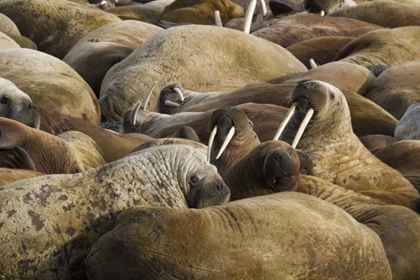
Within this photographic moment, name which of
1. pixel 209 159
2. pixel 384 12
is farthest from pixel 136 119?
pixel 384 12

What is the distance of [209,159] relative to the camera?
728 centimetres

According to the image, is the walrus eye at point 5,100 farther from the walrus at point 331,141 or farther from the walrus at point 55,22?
the walrus at point 55,22

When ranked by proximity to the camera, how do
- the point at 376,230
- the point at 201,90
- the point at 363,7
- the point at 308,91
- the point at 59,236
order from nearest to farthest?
1. the point at 59,236
2. the point at 376,230
3. the point at 308,91
4. the point at 201,90
5. the point at 363,7

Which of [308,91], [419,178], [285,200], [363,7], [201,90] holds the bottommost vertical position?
[363,7]

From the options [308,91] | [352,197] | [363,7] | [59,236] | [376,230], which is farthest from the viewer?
[363,7]

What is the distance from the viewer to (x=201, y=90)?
12.6m

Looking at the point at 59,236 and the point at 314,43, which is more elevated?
the point at 59,236

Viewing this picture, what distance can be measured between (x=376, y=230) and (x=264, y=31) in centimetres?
967

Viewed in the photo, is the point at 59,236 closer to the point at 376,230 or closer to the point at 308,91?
the point at 376,230

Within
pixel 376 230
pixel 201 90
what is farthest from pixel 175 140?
pixel 201 90

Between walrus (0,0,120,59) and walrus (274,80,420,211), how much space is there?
8.27m

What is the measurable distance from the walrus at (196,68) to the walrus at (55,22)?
134 inches

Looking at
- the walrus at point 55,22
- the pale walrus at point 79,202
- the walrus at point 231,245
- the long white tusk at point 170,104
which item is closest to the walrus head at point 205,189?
the pale walrus at point 79,202

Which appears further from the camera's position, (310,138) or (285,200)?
(310,138)
